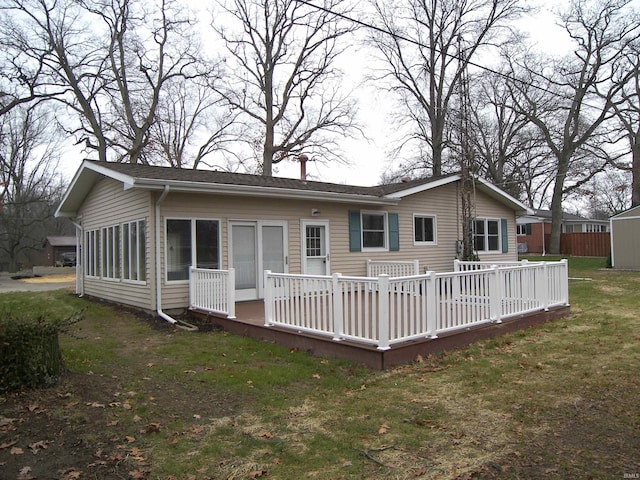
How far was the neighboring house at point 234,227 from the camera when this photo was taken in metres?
9.35

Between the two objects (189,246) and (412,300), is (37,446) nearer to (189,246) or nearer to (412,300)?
(412,300)

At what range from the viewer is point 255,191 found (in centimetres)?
977

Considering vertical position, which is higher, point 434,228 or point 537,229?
point 537,229

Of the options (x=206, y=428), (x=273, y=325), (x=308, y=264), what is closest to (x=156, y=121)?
(x=308, y=264)

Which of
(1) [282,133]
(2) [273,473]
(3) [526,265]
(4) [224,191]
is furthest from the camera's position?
(1) [282,133]

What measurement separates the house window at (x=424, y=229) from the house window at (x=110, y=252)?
8.01 meters

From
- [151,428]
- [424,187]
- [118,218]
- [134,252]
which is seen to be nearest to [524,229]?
[424,187]

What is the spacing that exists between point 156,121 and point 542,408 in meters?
→ 26.0

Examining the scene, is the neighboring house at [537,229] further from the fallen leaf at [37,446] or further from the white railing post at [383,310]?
the fallen leaf at [37,446]

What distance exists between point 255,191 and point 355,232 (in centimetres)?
348

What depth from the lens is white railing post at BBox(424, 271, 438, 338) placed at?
20.5 ft

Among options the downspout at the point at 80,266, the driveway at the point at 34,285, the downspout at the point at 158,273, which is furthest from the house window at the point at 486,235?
the driveway at the point at 34,285

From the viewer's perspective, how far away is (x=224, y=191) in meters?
9.34

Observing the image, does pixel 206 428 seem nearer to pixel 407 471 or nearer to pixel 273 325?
pixel 407 471
